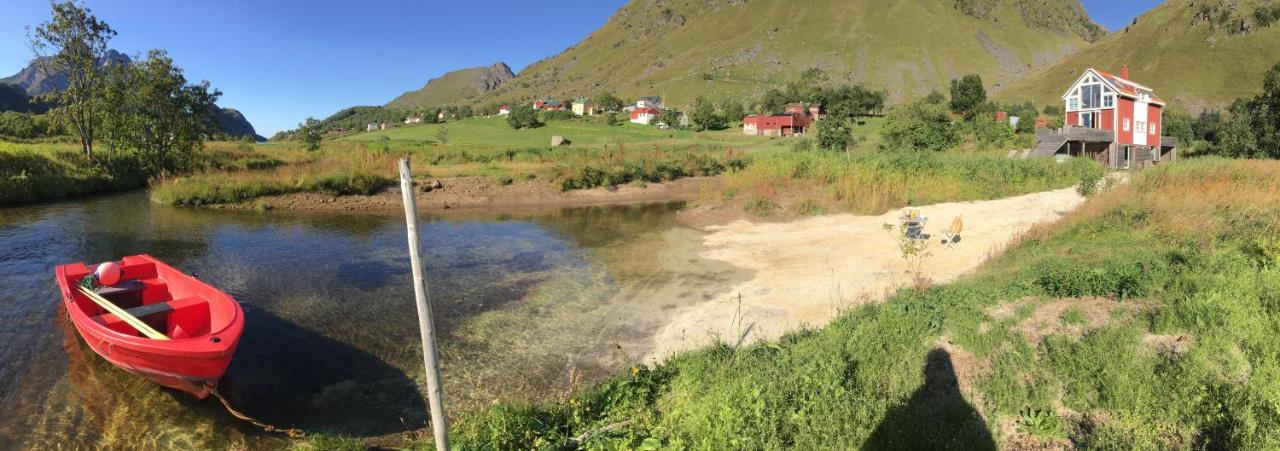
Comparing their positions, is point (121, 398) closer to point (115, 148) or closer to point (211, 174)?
point (211, 174)

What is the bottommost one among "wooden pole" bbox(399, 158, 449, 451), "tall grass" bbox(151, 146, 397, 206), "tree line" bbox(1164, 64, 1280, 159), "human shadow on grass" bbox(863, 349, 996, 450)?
"human shadow on grass" bbox(863, 349, 996, 450)

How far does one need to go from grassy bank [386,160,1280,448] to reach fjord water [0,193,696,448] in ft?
7.84

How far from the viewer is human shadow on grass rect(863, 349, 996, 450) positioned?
16.9 ft

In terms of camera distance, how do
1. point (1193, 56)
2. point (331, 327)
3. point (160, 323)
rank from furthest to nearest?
Answer: point (1193, 56) → point (331, 327) → point (160, 323)

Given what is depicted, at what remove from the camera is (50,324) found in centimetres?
1093

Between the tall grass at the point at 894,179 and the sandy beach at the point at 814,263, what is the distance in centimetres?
117

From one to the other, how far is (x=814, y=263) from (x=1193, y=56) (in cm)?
15726

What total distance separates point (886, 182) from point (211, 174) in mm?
35229

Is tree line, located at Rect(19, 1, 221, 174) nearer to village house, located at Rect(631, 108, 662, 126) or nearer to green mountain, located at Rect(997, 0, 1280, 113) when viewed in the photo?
village house, located at Rect(631, 108, 662, 126)

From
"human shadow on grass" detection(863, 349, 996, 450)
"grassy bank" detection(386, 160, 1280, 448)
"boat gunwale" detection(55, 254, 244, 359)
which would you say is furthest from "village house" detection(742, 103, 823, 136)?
"boat gunwale" detection(55, 254, 244, 359)

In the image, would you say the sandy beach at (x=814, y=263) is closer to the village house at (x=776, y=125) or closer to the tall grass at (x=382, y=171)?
the tall grass at (x=382, y=171)

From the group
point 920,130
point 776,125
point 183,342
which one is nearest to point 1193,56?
point 776,125

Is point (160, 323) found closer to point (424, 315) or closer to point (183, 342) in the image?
point (183, 342)

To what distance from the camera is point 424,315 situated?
15.6 feet
